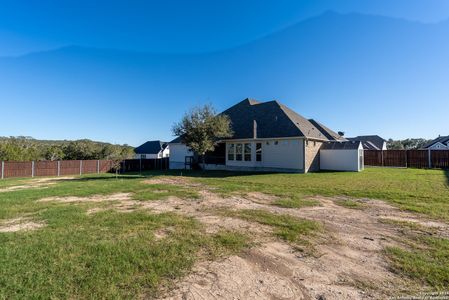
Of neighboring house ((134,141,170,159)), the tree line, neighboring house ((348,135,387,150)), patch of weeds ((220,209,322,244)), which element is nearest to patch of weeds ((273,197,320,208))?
patch of weeds ((220,209,322,244))

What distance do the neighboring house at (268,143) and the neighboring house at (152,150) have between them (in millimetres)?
23921

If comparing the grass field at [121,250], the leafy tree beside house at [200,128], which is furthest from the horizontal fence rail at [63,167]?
the grass field at [121,250]

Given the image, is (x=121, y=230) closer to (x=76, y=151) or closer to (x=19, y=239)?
(x=19, y=239)

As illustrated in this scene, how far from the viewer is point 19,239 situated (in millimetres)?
4051

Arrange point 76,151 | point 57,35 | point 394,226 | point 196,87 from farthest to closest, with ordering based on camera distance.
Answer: point 76,151 < point 196,87 < point 57,35 < point 394,226

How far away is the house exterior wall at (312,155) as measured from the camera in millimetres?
17297

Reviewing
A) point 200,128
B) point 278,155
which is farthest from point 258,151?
point 200,128

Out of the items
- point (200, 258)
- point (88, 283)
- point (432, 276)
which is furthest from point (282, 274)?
point (88, 283)

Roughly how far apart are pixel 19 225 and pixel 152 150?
40.6m

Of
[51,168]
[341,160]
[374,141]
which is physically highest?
[374,141]

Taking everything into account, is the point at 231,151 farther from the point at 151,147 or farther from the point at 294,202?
the point at 151,147

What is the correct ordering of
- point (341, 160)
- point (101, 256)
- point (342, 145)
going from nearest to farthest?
1. point (101, 256)
2. point (341, 160)
3. point (342, 145)

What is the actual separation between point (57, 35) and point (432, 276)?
19.7 metres

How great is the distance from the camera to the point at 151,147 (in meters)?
45.2
